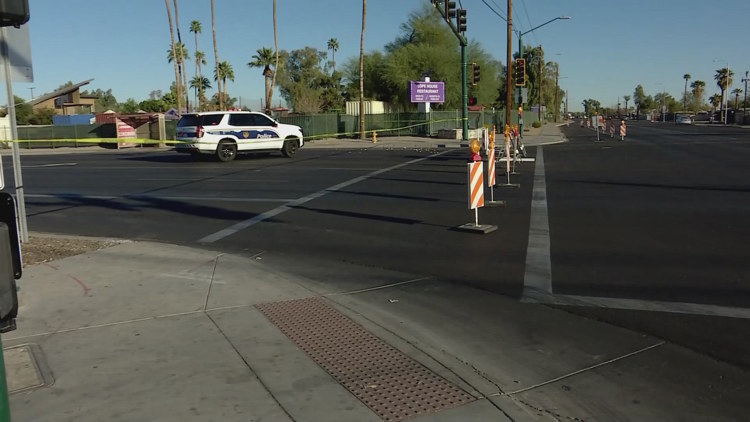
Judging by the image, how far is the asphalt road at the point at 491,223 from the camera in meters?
6.55

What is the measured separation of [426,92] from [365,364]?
42870 mm

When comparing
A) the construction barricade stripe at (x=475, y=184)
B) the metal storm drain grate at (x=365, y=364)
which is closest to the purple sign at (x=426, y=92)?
the construction barricade stripe at (x=475, y=184)

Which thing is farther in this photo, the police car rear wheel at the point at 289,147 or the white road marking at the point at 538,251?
the police car rear wheel at the point at 289,147

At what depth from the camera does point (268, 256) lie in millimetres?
8562

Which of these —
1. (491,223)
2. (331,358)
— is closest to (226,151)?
(491,223)

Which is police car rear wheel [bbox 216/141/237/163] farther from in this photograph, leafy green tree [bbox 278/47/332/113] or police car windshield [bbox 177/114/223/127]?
leafy green tree [bbox 278/47/332/113]

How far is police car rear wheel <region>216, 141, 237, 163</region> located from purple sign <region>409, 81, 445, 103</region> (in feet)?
73.4

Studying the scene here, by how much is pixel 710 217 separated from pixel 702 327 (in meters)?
6.03

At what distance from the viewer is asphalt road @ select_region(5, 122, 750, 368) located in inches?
258

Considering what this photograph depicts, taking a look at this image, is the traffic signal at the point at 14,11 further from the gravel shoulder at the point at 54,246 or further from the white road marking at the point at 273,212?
the white road marking at the point at 273,212

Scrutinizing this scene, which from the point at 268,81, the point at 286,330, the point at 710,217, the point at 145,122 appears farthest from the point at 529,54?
the point at 286,330

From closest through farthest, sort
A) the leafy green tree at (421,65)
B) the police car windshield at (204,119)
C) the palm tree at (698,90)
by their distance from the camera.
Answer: the police car windshield at (204,119)
the leafy green tree at (421,65)
the palm tree at (698,90)

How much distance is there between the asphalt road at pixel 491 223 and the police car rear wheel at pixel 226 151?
4711 mm

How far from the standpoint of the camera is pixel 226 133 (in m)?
25.0
